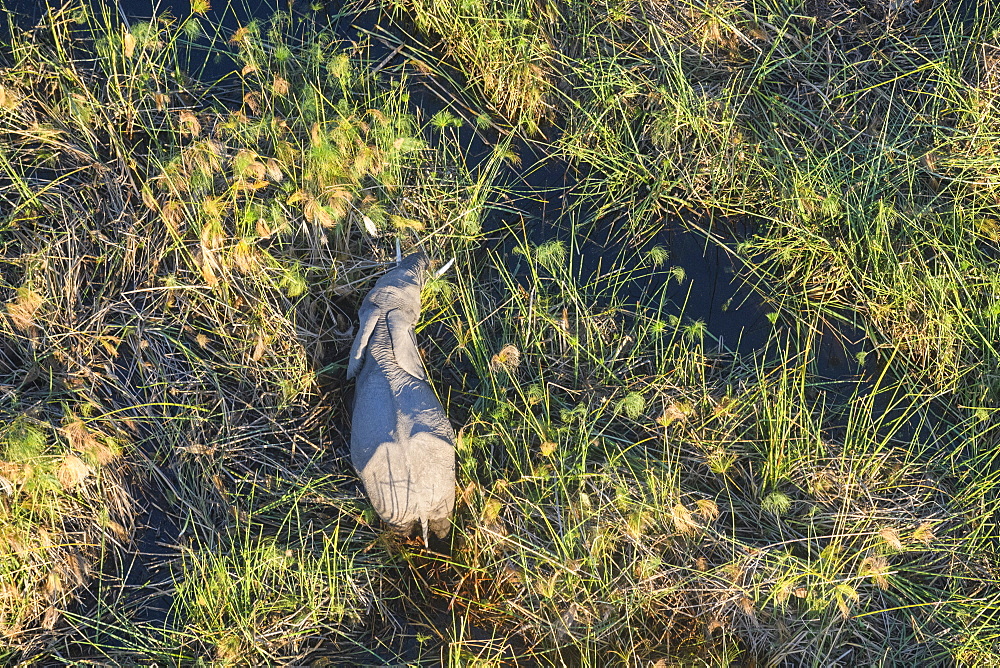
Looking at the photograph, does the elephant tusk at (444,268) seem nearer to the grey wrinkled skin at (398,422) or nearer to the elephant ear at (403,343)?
the grey wrinkled skin at (398,422)

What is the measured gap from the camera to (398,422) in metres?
3.16

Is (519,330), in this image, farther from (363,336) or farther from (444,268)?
(363,336)

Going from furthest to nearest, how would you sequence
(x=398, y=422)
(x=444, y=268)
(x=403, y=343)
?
(x=444, y=268) → (x=403, y=343) → (x=398, y=422)

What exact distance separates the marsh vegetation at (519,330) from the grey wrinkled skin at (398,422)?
0.18 meters

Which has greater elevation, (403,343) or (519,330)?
(403,343)

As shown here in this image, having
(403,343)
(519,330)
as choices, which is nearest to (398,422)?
(403,343)

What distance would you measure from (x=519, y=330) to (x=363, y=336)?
0.70 m

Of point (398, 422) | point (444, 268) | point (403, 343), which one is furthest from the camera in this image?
point (444, 268)

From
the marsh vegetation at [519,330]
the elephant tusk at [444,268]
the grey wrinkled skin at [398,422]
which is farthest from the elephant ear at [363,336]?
the elephant tusk at [444,268]

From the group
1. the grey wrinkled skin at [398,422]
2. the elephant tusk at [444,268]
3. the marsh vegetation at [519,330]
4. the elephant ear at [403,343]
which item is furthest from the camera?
the elephant tusk at [444,268]

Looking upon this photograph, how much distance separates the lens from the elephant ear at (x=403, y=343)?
3.35 meters

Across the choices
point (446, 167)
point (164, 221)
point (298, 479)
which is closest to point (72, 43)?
point (164, 221)

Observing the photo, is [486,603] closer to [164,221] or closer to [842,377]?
[842,377]

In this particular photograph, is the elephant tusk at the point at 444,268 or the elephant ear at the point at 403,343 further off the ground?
the elephant tusk at the point at 444,268
